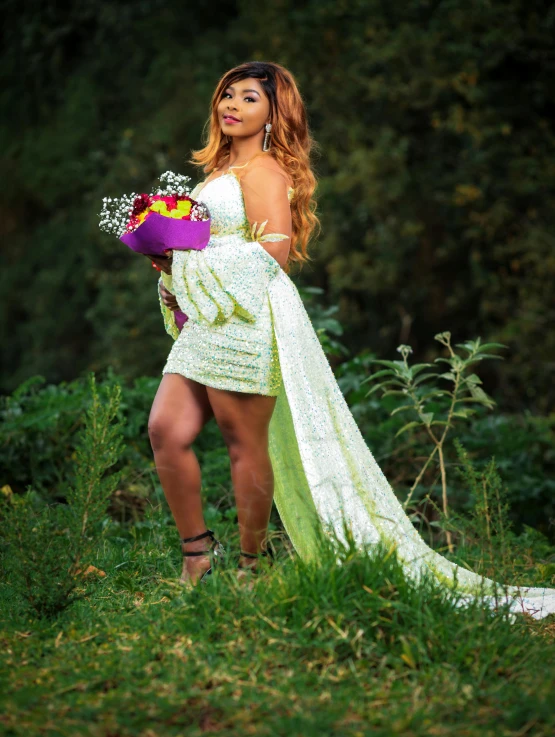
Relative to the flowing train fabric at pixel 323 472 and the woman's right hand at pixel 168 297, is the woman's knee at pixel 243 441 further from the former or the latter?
the woman's right hand at pixel 168 297

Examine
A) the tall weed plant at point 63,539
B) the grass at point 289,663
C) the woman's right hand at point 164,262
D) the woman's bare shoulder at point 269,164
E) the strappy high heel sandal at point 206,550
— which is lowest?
the grass at point 289,663

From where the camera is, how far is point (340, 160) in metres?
10.9

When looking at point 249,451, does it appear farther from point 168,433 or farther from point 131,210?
point 131,210

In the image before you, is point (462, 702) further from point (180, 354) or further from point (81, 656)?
point (180, 354)

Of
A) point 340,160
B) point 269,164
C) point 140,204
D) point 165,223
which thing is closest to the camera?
point 165,223

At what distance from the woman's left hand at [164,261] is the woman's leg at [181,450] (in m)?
0.38

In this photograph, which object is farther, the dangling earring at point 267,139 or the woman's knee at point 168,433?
the dangling earring at point 267,139

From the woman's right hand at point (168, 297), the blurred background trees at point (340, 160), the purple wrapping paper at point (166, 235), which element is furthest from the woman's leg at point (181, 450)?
the blurred background trees at point (340, 160)

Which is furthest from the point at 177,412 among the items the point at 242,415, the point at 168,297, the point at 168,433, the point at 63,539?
the point at 63,539

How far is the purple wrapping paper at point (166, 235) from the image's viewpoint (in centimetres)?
343

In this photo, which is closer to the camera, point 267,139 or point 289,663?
point 289,663

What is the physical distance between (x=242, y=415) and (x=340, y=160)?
774 centimetres

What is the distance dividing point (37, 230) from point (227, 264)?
36.0 ft

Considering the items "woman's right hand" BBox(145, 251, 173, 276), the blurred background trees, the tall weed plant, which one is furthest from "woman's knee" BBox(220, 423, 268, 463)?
the blurred background trees
